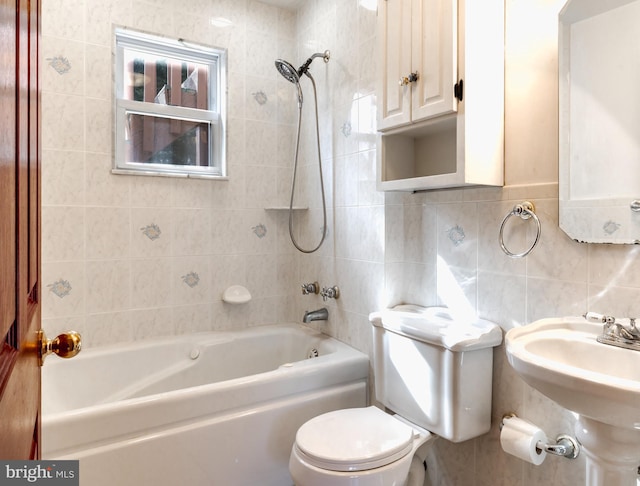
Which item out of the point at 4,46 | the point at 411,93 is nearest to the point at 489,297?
the point at 411,93

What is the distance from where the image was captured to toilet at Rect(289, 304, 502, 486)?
1386 mm

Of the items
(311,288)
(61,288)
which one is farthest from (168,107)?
(311,288)

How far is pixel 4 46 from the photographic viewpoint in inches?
14.2

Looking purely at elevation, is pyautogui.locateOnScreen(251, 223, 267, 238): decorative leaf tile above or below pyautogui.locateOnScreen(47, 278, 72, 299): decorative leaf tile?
above

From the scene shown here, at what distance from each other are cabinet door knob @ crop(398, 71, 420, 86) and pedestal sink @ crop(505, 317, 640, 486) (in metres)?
1.00

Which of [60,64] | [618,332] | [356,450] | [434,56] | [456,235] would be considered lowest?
[356,450]

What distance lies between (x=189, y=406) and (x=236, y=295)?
965mm

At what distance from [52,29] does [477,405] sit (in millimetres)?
2576

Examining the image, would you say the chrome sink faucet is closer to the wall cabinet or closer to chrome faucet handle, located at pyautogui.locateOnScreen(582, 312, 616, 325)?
chrome faucet handle, located at pyautogui.locateOnScreen(582, 312, 616, 325)

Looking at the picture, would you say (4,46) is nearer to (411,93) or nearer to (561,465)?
(411,93)

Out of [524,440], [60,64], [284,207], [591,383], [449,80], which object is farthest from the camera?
[284,207]

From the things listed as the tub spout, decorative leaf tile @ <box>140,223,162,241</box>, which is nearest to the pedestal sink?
the tub spout

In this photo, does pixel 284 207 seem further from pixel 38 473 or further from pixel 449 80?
pixel 38 473

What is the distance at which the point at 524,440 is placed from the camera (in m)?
1.39
